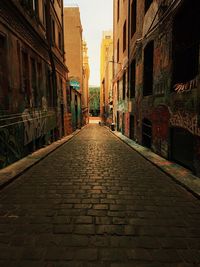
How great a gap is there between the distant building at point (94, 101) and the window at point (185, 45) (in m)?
70.1

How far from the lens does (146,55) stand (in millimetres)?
11336

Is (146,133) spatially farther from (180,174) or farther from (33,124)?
(33,124)

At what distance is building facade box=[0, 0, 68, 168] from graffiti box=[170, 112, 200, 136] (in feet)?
20.4

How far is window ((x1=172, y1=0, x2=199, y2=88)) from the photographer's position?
699 centimetres

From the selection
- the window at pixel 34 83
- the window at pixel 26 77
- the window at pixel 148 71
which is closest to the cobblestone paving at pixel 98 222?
the window at pixel 26 77

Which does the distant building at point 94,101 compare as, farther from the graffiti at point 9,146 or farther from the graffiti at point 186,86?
the graffiti at point 186,86

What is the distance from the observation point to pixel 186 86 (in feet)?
20.9

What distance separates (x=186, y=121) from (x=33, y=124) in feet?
23.6

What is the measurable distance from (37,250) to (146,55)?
1129 cm

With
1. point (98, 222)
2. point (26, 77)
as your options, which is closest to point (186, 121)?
point (98, 222)

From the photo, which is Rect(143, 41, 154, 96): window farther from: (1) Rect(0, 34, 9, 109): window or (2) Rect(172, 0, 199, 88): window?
(1) Rect(0, 34, 9, 109): window

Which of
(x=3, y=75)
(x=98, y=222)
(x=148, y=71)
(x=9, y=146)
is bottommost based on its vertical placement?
(x=98, y=222)

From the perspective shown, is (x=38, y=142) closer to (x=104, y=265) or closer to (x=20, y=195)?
(x=20, y=195)

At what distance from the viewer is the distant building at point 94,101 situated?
7694cm
